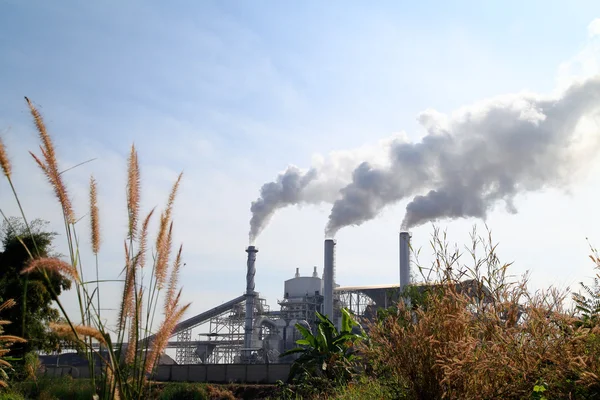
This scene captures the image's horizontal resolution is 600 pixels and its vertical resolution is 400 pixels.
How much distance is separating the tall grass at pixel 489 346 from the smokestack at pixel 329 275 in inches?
1546

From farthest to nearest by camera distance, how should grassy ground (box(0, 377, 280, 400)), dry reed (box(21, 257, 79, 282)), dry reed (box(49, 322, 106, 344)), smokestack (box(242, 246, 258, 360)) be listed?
smokestack (box(242, 246, 258, 360)) < grassy ground (box(0, 377, 280, 400)) < dry reed (box(49, 322, 106, 344)) < dry reed (box(21, 257, 79, 282))

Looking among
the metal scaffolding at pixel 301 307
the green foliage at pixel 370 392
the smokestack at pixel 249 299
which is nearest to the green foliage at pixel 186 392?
the green foliage at pixel 370 392

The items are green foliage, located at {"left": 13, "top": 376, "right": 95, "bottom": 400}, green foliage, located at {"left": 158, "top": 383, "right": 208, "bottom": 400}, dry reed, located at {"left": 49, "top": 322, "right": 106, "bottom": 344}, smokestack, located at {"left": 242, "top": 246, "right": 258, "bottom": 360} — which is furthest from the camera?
smokestack, located at {"left": 242, "top": 246, "right": 258, "bottom": 360}

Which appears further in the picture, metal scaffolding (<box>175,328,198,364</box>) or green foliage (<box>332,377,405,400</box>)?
metal scaffolding (<box>175,328,198,364</box>)

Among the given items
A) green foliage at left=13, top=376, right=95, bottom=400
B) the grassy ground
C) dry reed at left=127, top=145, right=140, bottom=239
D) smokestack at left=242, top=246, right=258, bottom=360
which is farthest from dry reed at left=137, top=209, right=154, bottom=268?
smokestack at left=242, top=246, right=258, bottom=360

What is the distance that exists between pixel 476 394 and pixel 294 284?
2007 inches

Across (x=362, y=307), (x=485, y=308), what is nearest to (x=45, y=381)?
(x=485, y=308)

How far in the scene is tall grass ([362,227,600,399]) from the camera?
3.65 meters

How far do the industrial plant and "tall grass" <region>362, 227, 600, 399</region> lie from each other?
3960 cm

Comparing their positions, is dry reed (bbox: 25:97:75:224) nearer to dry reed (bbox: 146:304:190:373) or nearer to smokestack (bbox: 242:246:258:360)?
dry reed (bbox: 146:304:190:373)

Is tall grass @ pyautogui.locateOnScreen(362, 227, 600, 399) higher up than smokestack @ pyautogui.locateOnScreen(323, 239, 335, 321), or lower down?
lower down

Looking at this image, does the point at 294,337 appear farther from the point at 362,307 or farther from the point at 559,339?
the point at 559,339

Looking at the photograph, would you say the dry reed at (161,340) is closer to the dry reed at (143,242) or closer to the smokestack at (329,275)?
the dry reed at (143,242)

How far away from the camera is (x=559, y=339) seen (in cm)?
374
